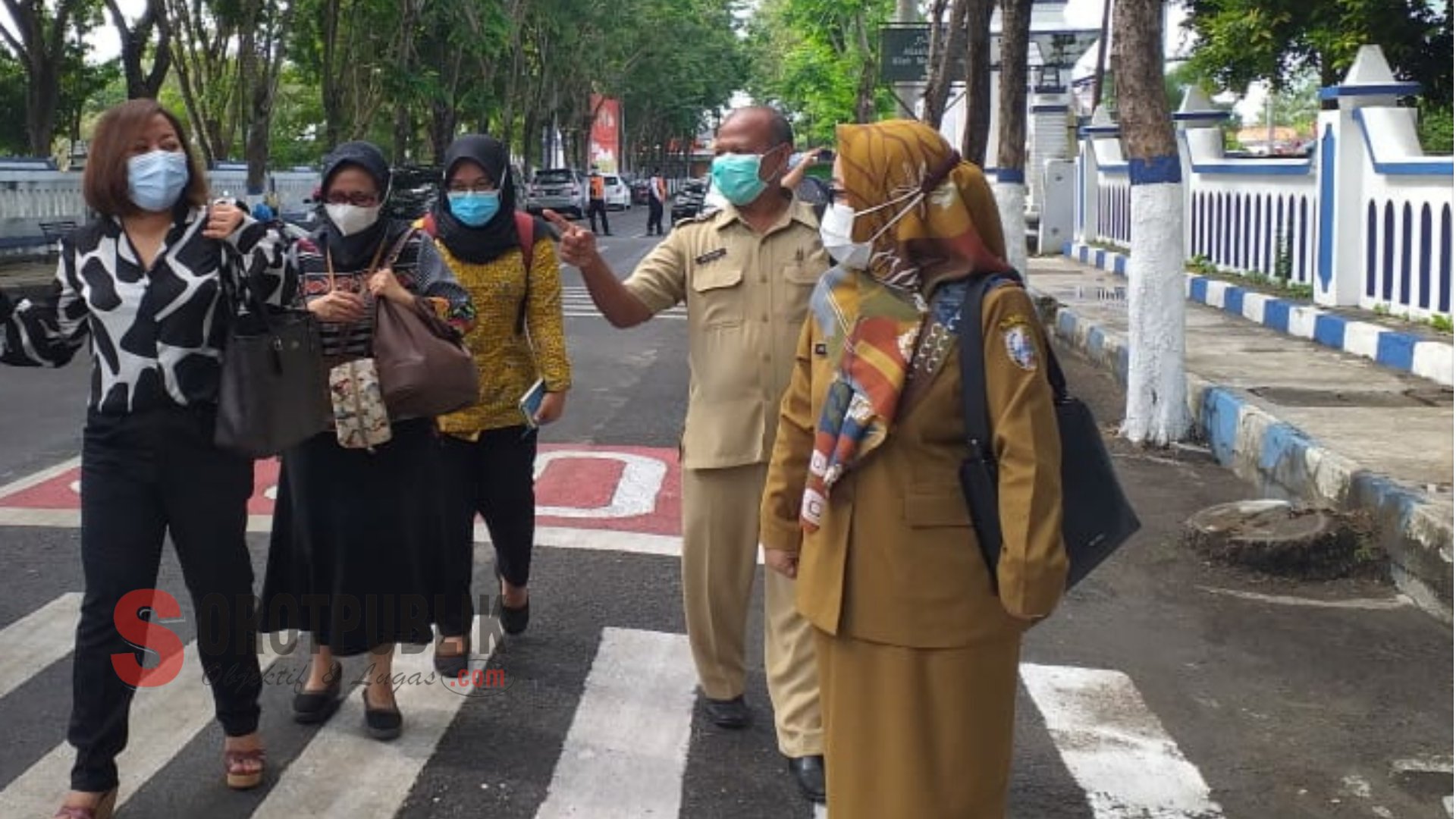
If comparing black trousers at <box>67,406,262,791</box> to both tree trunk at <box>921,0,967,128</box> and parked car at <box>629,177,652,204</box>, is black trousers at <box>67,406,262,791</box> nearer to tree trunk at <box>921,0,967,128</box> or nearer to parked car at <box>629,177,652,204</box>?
tree trunk at <box>921,0,967,128</box>

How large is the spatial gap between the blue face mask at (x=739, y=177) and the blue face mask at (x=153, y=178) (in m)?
1.37

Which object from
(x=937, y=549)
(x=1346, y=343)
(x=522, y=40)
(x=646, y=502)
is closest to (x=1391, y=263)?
(x=1346, y=343)

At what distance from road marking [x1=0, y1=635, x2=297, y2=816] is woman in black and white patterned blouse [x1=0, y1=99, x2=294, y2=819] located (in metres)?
0.25

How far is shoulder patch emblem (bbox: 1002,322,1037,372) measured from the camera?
2.72 m

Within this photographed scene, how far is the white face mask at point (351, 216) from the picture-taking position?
414 centimetres

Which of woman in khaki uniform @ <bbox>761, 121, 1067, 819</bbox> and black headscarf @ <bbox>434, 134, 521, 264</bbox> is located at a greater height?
black headscarf @ <bbox>434, 134, 521, 264</bbox>

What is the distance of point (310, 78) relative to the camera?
3616cm

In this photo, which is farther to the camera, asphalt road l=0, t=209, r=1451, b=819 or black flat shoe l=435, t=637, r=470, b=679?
black flat shoe l=435, t=637, r=470, b=679

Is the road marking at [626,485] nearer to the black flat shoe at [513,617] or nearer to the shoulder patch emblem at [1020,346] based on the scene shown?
the black flat shoe at [513,617]

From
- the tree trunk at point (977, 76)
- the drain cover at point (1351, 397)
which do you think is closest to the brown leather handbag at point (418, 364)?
the drain cover at point (1351, 397)

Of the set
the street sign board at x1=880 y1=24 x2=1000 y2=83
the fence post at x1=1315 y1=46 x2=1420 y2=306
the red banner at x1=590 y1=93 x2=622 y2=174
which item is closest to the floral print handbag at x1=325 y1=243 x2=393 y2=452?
the fence post at x1=1315 y1=46 x2=1420 y2=306

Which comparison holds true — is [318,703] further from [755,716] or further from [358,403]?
[755,716]

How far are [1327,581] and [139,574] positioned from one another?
456 cm

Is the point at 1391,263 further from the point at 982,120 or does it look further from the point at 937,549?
the point at 937,549
